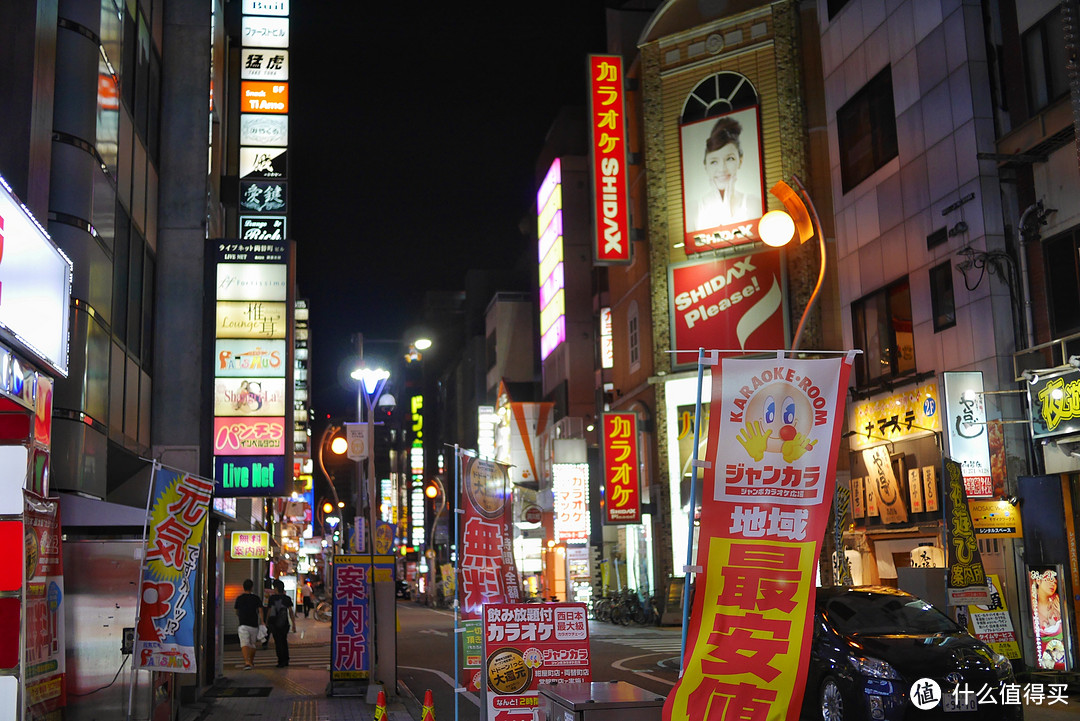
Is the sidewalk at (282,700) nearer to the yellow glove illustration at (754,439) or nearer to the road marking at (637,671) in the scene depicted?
the road marking at (637,671)

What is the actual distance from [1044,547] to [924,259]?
6885 mm

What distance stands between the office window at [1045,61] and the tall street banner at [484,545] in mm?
12922

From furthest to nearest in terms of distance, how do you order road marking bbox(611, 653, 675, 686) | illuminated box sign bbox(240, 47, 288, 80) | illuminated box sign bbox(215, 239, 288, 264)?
1. illuminated box sign bbox(240, 47, 288, 80)
2. illuminated box sign bbox(215, 239, 288, 264)
3. road marking bbox(611, 653, 675, 686)

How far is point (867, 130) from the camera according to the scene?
83.0ft

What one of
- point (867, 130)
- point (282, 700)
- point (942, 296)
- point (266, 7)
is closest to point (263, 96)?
point (266, 7)

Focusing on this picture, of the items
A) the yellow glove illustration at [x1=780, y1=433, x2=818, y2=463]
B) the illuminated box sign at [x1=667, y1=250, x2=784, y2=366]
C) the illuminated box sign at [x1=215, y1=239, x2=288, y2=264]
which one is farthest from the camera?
the illuminated box sign at [x1=667, y1=250, x2=784, y2=366]

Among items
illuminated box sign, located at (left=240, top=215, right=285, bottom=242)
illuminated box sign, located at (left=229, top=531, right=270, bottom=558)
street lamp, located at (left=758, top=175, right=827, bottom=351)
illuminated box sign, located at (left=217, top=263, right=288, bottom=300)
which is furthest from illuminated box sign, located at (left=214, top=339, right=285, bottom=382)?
illuminated box sign, located at (left=229, top=531, right=270, bottom=558)

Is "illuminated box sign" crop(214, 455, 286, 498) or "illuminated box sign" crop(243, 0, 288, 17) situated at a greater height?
"illuminated box sign" crop(243, 0, 288, 17)

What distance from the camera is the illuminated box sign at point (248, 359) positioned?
20.8 metres

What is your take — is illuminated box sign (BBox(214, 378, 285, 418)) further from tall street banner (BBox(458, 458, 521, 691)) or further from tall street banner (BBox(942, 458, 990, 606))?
tall street banner (BBox(942, 458, 990, 606))

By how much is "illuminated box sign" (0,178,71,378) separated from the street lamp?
1190 cm

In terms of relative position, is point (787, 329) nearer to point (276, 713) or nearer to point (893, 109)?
point (893, 109)

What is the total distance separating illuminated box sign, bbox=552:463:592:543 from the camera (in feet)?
145

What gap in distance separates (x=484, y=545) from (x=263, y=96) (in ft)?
53.2
